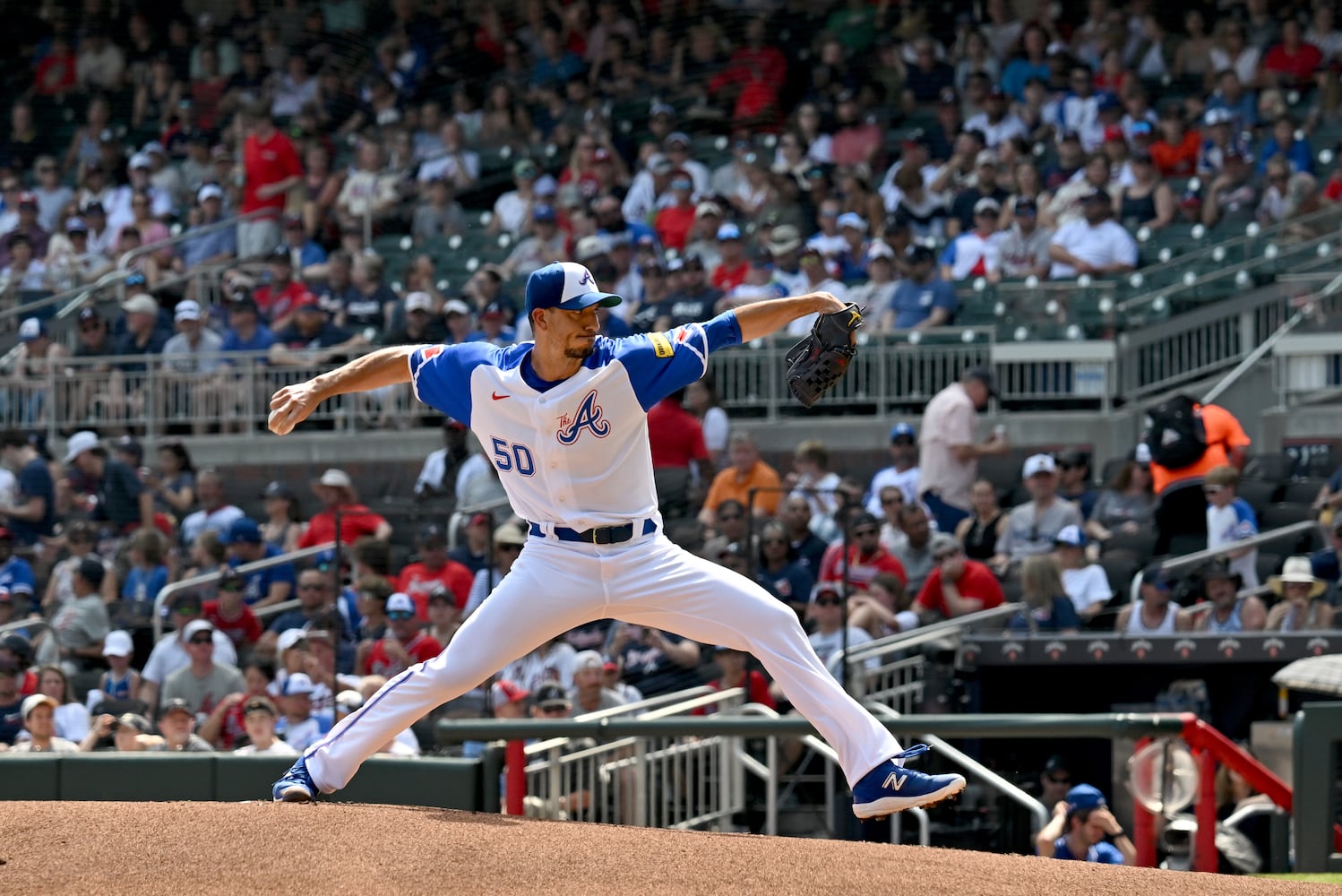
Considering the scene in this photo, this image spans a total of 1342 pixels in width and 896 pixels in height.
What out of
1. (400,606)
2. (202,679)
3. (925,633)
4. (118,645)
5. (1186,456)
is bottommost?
(202,679)

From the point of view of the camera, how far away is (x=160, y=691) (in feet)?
36.3

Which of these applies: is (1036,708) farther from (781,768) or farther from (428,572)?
(428,572)

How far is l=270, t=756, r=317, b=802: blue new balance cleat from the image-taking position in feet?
19.3

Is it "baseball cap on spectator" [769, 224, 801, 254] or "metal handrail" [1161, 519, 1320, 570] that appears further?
"baseball cap on spectator" [769, 224, 801, 254]

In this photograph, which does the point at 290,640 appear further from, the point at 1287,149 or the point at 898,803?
the point at 1287,149

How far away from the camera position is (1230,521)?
34.8 feet

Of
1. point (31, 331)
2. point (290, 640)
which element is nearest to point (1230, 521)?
point (290, 640)

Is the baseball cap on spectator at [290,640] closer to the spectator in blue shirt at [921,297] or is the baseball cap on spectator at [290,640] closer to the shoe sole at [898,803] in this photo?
the spectator in blue shirt at [921,297]

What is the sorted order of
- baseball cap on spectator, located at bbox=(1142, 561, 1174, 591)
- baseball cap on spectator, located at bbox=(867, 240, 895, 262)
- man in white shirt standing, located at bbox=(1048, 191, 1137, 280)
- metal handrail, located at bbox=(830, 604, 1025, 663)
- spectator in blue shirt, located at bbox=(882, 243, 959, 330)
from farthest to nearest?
baseball cap on spectator, located at bbox=(867, 240, 895, 262) → man in white shirt standing, located at bbox=(1048, 191, 1137, 280) → spectator in blue shirt, located at bbox=(882, 243, 959, 330) → baseball cap on spectator, located at bbox=(1142, 561, 1174, 591) → metal handrail, located at bbox=(830, 604, 1025, 663)

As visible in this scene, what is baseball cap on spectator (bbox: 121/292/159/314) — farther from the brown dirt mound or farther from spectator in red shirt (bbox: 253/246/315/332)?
the brown dirt mound

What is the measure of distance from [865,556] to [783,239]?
407 cm

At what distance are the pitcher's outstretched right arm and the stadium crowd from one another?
3.21 m

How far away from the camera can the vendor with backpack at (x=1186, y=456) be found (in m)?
11.0

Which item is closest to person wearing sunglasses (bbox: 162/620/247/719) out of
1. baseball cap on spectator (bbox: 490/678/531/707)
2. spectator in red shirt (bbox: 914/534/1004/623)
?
baseball cap on spectator (bbox: 490/678/531/707)
